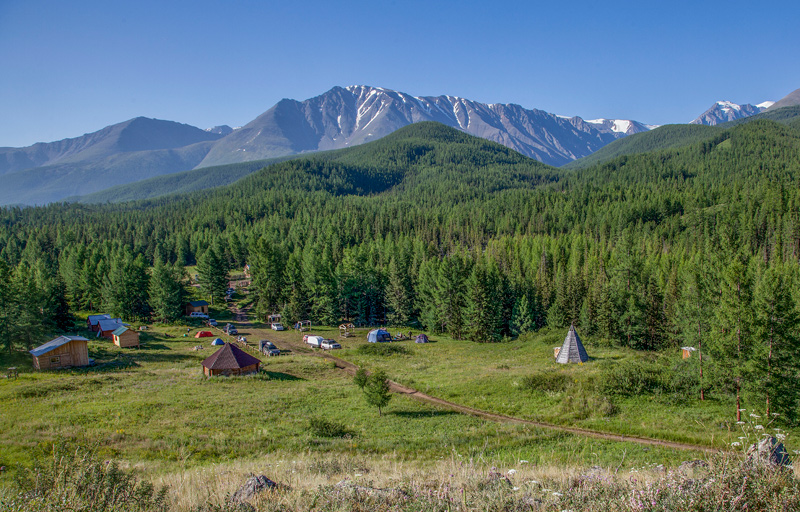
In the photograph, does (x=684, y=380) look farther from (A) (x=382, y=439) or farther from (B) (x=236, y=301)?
(B) (x=236, y=301)

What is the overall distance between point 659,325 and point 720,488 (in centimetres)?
6075

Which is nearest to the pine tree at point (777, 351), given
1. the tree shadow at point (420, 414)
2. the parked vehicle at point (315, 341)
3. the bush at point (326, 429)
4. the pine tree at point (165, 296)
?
the tree shadow at point (420, 414)

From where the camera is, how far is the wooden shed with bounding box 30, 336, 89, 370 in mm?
42312

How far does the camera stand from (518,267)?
78875 millimetres

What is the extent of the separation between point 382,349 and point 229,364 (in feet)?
64.9

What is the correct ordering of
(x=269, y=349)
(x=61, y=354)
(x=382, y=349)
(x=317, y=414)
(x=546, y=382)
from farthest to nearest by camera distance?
(x=382, y=349)
(x=269, y=349)
(x=61, y=354)
(x=546, y=382)
(x=317, y=414)

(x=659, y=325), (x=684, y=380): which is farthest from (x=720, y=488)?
(x=659, y=325)

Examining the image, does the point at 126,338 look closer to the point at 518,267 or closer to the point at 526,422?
the point at 526,422

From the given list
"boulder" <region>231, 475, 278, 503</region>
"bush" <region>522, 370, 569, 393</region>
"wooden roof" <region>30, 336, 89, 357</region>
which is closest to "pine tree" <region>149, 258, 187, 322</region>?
"wooden roof" <region>30, 336, 89, 357</region>

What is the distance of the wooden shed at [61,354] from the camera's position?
1666 inches

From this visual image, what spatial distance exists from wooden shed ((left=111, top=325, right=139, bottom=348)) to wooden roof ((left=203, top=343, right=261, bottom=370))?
22.2 metres

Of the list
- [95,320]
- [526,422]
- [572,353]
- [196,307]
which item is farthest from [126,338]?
[572,353]

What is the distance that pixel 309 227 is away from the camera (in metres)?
132

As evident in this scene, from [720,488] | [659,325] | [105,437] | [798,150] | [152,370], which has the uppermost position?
[798,150]
